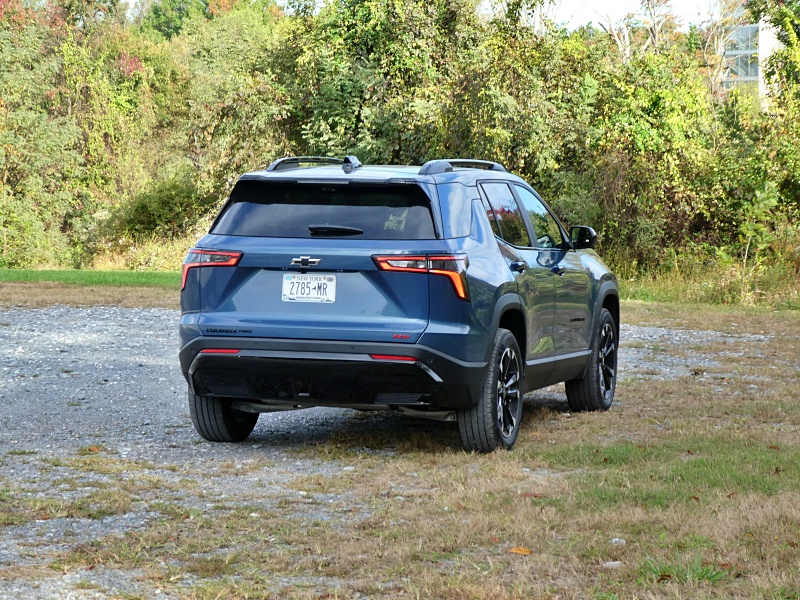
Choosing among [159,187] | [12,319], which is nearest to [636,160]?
[12,319]

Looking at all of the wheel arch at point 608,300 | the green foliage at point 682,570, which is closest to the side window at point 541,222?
the wheel arch at point 608,300

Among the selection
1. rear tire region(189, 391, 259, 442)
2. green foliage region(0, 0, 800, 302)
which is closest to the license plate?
rear tire region(189, 391, 259, 442)

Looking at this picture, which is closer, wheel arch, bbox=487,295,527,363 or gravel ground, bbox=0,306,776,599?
gravel ground, bbox=0,306,776,599

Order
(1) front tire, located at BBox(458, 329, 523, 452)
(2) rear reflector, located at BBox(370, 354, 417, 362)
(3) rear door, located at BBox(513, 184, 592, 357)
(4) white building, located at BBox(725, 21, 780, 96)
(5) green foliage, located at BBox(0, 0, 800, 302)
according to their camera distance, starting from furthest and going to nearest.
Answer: (4) white building, located at BBox(725, 21, 780, 96) < (5) green foliage, located at BBox(0, 0, 800, 302) < (3) rear door, located at BBox(513, 184, 592, 357) < (1) front tire, located at BBox(458, 329, 523, 452) < (2) rear reflector, located at BBox(370, 354, 417, 362)

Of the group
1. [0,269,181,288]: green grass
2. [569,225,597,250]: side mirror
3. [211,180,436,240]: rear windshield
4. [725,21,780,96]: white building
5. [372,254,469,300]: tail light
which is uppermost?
[725,21,780,96]: white building

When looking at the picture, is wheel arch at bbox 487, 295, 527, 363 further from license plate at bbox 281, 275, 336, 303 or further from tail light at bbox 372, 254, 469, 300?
license plate at bbox 281, 275, 336, 303

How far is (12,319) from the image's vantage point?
1764cm

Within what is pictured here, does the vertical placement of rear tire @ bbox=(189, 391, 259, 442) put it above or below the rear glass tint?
below

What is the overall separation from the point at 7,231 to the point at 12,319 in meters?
26.4

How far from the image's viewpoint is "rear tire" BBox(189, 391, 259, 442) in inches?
316

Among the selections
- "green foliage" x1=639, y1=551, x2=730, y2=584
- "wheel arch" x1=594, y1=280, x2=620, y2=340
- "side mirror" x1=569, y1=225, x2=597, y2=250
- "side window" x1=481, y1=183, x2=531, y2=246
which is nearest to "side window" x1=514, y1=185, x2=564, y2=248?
"side mirror" x1=569, y1=225, x2=597, y2=250

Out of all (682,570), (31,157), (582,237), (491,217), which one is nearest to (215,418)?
(491,217)

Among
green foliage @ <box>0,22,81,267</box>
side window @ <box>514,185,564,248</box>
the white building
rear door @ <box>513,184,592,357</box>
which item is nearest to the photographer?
rear door @ <box>513,184,592,357</box>

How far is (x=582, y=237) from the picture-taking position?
30.6 ft
